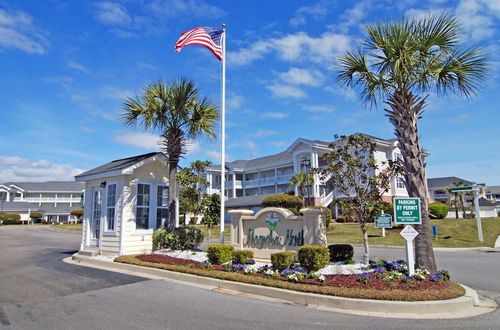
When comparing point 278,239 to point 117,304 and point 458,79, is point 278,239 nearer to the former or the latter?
point 117,304

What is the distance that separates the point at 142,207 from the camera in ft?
46.8

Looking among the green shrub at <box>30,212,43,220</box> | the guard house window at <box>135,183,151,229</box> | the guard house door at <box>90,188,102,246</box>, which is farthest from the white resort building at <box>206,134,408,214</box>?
the green shrub at <box>30,212,43,220</box>

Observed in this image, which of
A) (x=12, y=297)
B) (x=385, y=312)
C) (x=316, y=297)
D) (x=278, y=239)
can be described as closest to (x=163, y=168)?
(x=278, y=239)

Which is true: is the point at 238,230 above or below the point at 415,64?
below

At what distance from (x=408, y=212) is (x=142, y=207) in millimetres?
10174

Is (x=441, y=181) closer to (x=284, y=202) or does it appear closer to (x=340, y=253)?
(x=284, y=202)

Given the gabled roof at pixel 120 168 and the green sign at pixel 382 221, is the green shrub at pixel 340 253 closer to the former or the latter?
the green sign at pixel 382 221

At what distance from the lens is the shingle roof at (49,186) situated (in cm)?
8525

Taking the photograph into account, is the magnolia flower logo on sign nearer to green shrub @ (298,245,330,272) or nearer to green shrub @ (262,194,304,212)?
green shrub @ (298,245,330,272)

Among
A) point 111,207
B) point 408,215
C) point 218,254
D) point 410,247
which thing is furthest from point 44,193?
point 410,247

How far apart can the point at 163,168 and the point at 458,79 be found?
1141cm

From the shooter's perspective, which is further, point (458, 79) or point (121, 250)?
point (121, 250)

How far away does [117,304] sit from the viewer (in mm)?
7277

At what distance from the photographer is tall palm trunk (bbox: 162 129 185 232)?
1391cm
